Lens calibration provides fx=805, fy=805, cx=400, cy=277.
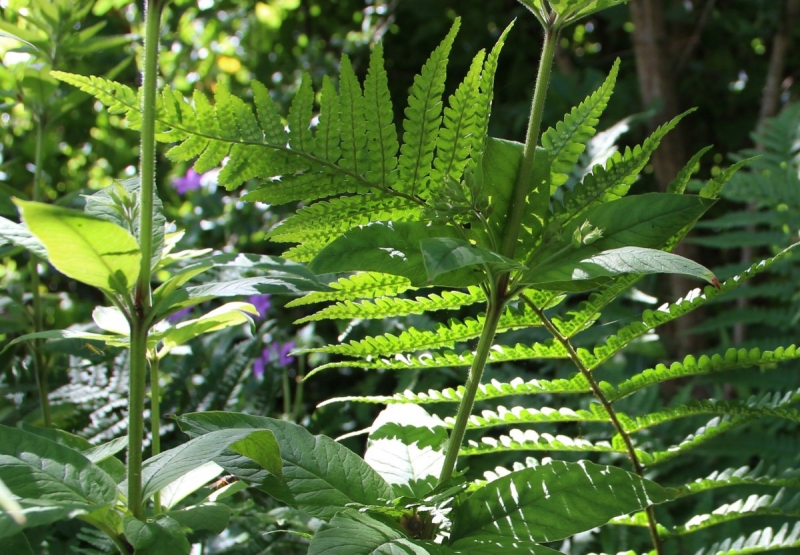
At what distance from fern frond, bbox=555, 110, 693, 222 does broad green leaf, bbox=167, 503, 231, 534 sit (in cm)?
35

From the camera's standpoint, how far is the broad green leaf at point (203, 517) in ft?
1.90

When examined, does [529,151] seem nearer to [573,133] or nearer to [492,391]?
[573,133]

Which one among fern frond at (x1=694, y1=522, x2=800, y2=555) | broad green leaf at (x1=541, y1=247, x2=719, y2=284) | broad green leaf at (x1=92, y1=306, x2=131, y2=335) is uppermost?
broad green leaf at (x1=541, y1=247, x2=719, y2=284)

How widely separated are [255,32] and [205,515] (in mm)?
2750

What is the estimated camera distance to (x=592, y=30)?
10.9 ft

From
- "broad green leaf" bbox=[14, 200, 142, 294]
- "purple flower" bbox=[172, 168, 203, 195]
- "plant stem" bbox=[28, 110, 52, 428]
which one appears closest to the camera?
"broad green leaf" bbox=[14, 200, 142, 294]

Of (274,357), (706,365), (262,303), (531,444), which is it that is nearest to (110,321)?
(531,444)

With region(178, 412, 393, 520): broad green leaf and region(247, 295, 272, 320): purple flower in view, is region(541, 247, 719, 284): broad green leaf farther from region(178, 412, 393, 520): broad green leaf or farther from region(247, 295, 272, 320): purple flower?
region(247, 295, 272, 320): purple flower

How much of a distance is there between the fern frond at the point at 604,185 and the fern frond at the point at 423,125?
113mm

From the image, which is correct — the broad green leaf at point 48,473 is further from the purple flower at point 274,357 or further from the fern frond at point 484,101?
the purple flower at point 274,357

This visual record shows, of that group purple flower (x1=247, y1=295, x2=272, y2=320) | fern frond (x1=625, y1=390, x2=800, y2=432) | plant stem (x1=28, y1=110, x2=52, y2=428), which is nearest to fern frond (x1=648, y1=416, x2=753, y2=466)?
fern frond (x1=625, y1=390, x2=800, y2=432)

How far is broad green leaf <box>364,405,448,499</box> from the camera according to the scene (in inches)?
26.9

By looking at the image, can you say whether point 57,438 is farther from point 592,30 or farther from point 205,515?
point 592,30

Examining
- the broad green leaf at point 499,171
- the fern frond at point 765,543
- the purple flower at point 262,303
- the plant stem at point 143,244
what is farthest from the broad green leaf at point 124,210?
the purple flower at point 262,303
